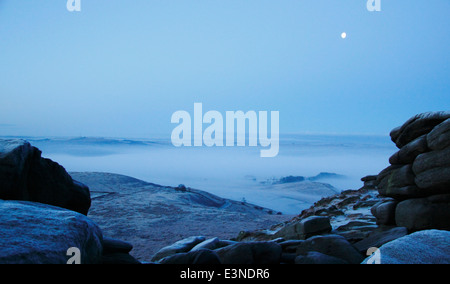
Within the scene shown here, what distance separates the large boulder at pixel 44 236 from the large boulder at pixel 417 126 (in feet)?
22.5

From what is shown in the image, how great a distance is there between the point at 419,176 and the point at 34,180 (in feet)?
26.6

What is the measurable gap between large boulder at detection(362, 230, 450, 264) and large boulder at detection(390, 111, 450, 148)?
3164mm

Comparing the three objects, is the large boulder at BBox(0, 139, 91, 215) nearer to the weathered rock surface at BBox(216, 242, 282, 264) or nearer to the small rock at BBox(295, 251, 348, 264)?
the weathered rock surface at BBox(216, 242, 282, 264)

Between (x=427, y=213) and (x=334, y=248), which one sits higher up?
(x=427, y=213)

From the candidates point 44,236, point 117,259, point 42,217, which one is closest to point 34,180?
point 42,217

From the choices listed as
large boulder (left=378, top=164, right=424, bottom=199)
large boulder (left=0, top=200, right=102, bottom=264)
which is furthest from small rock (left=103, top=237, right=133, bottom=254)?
large boulder (left=378, top=164, right=424, bottom=199)

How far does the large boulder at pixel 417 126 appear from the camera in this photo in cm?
674

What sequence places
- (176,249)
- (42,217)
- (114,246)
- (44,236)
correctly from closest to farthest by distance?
(44,236), (42,217), (114,246), (176,249)

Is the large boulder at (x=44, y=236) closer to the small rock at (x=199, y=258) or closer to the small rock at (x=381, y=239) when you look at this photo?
the small rock at (x=199, y=258)

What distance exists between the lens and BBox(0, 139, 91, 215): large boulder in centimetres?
572

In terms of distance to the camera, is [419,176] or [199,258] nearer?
[199,258]

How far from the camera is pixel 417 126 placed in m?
7.08

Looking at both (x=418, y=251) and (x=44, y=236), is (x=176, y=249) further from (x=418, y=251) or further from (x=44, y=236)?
(x=418, y=251)
